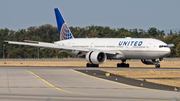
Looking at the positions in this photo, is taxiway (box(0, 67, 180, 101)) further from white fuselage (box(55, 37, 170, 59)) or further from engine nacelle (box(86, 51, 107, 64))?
white fuselage (box(55, 37, 170, 59))

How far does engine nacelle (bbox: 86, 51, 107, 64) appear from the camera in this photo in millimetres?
45938

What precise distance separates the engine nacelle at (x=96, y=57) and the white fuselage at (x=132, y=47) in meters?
1.88

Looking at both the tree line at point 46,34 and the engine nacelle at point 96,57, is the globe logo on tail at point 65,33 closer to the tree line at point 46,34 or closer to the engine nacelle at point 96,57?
the engine nacelle at point 96,57

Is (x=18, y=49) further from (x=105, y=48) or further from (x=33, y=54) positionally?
(x=105, y=48)

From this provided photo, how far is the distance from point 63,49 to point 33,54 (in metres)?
79.3

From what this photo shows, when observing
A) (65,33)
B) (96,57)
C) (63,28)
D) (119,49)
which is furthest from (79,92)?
(63,28)

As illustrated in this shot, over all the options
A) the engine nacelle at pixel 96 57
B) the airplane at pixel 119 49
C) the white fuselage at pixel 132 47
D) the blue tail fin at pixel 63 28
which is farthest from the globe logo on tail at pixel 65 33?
the engine nacelle at pixel 96 57

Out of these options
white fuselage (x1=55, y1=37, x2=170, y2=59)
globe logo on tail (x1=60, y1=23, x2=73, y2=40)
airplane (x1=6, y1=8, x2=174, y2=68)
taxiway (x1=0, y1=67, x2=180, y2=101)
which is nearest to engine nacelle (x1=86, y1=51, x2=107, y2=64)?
airplane (x1=6, y1=8, x2=174, y2=68)

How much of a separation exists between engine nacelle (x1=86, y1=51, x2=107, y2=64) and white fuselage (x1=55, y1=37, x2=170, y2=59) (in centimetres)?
188

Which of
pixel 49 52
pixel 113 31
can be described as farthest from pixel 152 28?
pixel 49 52

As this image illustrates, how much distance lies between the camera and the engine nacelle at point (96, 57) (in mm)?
45938

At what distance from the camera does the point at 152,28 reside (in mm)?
166000

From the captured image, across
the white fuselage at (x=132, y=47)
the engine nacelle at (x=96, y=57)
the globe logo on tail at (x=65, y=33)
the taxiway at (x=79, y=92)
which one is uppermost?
the globe logo on tail at (x=65, y=33)

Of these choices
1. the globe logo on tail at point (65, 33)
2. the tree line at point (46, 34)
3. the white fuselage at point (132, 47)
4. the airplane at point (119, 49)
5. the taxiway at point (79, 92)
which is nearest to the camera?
the taxiway at point (79, 92)
